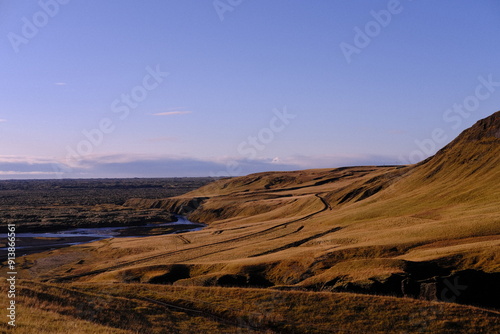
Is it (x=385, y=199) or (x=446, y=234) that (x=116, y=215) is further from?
(x=446, y=234)

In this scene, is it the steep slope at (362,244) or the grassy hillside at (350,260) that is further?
the steep slope at (362,244)

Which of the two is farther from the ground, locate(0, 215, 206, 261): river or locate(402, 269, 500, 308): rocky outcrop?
locate(0, 215, 206, 261): river

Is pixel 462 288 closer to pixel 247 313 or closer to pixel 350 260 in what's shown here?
pixel 350 260

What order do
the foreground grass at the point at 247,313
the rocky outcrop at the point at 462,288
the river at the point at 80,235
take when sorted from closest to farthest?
the foreground grass at the point at 247,313, the rocky outcrop at the point at 462,288, the river at the point at 80,235

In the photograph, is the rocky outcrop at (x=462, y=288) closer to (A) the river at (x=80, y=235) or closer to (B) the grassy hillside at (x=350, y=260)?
(B) the grassy hillside at (x=350, y=260)

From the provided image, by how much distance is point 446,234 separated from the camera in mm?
53406

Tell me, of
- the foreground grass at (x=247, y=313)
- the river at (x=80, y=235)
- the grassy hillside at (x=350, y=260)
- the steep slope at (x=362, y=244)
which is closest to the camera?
the foreground grass at (x=247, y=313)

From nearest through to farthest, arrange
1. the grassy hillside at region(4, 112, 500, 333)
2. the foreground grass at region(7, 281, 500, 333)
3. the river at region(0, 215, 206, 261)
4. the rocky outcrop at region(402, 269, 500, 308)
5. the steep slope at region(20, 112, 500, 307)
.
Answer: the foreground grass at region(7, 281, 500, 333) → the grassy hillside at region(4, 112, 500, 333) → the rocky outcrop at region(402, 269, 500, 308) → the steep slope at region(20, 112, 500, 307) → the river at region(0, 215, 206, 261)

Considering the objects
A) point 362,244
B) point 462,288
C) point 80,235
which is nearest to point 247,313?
point 462,288

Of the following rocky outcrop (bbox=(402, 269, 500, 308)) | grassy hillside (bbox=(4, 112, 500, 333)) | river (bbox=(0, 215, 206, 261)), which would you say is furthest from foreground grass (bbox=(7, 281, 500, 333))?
river (bbox=(0, 215, 206, 261))

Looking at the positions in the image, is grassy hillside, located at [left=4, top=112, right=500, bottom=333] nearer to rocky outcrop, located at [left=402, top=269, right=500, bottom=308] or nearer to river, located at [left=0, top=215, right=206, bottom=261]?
rocky outcrop, located at [left=402, top=269, right=500, bottom=308]

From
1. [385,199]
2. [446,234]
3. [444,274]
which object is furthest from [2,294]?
[385,199]

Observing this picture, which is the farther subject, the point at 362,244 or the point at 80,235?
the point at 80,235

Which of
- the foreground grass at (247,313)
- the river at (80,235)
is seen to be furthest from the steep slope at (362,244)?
the river at (80,235)
